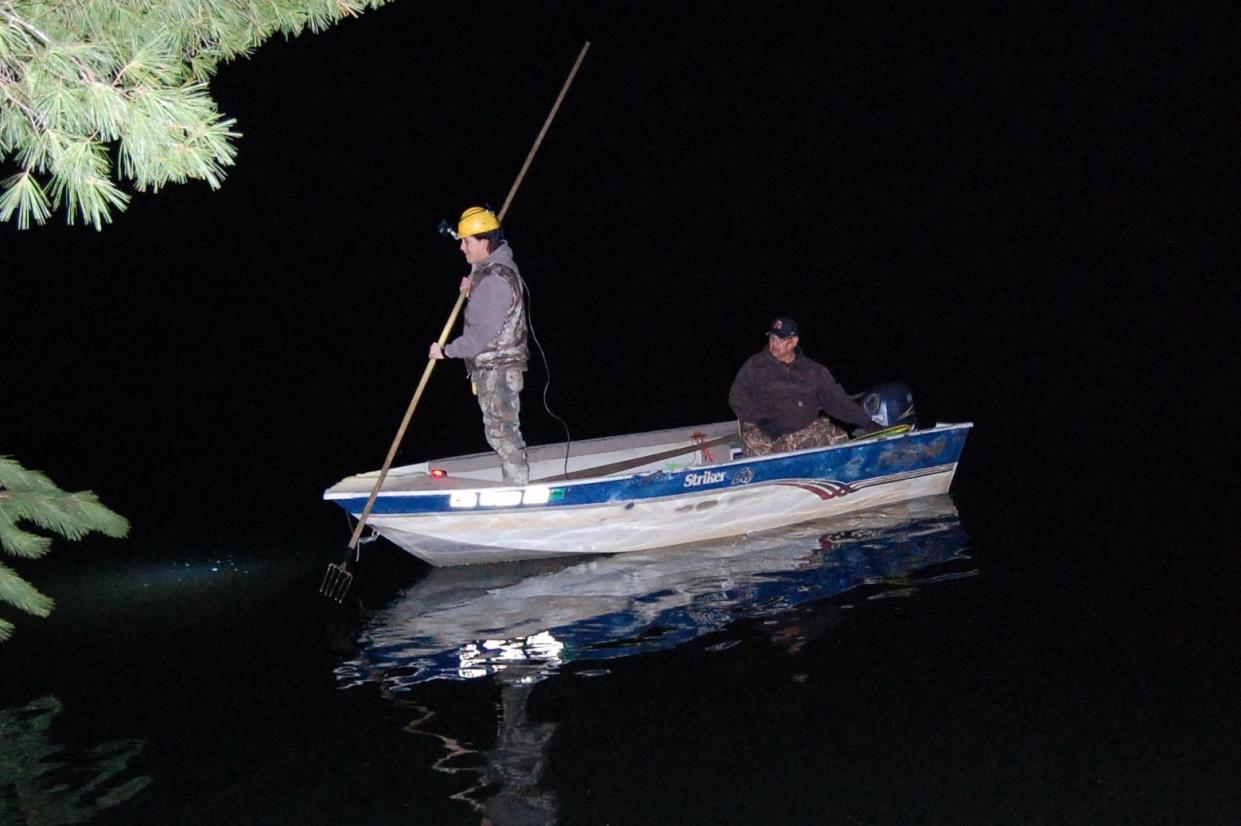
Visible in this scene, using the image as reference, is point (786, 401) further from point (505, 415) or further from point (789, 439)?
point (505, 415)

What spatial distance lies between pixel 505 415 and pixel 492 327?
68 cm

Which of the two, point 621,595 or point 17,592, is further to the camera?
point 621,595

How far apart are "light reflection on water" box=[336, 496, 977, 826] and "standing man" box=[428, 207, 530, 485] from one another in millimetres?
1207

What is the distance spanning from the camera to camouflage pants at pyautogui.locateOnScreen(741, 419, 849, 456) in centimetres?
1064

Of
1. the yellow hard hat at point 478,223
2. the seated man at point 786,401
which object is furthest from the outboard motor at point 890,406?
the yellow hard hat at point 478,223

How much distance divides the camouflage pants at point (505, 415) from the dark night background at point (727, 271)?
2.94 m

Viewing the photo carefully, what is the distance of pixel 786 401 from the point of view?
1049 centimetres

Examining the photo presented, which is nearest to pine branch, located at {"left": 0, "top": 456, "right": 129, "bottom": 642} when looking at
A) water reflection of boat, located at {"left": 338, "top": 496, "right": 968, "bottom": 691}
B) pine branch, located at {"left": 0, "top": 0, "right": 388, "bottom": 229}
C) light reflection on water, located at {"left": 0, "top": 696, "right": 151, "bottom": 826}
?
pine branch, located at {"left": 0, "top": 0, "right": 388, "bottom": 229}

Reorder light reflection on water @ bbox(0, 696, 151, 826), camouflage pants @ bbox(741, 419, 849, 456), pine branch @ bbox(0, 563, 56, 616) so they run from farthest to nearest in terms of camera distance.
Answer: camouflage pants @ bbox(741, 419, 849, 456), light reflection on water @ bbox(0, 696, 151, 826), pine branch @ bbox(0, 563, 56, 616)

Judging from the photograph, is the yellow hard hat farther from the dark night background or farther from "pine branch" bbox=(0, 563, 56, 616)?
"pine branch" bbox=(0, 563, 56, 616)

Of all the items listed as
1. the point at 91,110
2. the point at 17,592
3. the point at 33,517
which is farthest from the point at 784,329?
the point at 17,592

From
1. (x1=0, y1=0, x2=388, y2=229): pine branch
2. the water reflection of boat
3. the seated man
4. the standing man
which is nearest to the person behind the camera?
(x1=0, y1=0, x2=388, y2=229): pine branch

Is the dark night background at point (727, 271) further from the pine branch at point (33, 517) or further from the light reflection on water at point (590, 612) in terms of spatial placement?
the pine branch at point (33, 517)

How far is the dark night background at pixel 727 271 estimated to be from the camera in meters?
11.5
